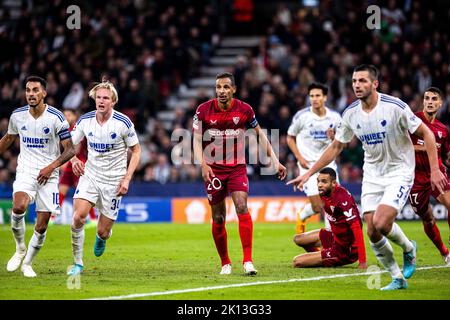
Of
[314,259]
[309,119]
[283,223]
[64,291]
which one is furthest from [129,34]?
[64,291]

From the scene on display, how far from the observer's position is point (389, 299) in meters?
9.37

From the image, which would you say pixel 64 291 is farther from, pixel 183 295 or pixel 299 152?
pixel 299 152

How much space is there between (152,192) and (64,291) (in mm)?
14381

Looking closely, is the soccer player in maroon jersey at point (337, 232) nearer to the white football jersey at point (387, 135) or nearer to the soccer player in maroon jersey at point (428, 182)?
the soccer player in maroon jersey at point (428, 182)

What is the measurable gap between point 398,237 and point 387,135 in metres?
1.22

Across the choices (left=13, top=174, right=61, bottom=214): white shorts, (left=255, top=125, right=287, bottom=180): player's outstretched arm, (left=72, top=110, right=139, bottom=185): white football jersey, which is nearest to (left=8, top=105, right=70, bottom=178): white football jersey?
(left=13, top=174, right=61, bottom=214): white shorts

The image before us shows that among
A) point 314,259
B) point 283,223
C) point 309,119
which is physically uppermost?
point 309,119

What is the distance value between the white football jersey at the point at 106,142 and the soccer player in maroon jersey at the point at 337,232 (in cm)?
287

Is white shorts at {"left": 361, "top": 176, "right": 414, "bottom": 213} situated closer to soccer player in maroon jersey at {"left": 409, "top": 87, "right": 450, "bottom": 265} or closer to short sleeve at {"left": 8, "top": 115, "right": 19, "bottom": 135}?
soccer player in maroon jersey at {"left": 409, "top": 87, "right": 450, "bottom": 265}

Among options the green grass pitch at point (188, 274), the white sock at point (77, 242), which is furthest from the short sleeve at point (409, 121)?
the white sock at point (77, 242)

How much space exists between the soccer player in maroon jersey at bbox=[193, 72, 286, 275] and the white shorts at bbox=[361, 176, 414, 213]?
1.96m

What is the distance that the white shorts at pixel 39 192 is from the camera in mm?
11984

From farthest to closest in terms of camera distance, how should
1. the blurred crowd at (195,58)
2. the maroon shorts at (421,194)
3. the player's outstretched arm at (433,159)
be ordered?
the blurred crowd at (195,58) < the maroon shorts at (421,194) < the player's outstretched arm at (433,159)

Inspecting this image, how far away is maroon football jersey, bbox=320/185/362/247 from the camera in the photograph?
12477mm
